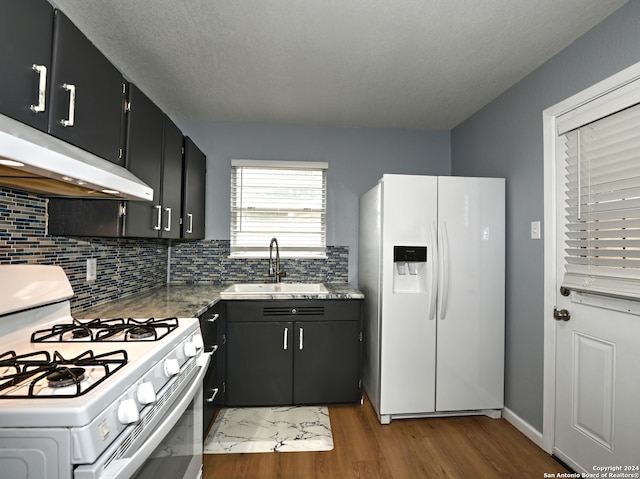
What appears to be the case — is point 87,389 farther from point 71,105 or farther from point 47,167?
point 71,105

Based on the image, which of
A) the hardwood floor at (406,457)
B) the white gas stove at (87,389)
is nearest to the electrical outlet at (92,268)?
the white gas stove at (87,389)

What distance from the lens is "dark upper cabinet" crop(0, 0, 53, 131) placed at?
0.99m

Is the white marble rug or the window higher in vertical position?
the window

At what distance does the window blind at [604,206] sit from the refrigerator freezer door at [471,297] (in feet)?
1.74

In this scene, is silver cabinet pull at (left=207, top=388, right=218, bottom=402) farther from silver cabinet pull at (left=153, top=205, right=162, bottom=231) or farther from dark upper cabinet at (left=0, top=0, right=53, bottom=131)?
dark upper cabinet at (left=0, top=0, right=53, bottom=131)

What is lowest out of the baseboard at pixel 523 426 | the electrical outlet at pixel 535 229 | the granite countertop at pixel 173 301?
the baseboard at pixel 523 426

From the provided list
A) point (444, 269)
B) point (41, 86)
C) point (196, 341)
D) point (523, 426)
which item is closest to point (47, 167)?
point (41, 86)

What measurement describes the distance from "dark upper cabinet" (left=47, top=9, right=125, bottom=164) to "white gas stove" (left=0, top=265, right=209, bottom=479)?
2.05 feet

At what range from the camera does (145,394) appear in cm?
98

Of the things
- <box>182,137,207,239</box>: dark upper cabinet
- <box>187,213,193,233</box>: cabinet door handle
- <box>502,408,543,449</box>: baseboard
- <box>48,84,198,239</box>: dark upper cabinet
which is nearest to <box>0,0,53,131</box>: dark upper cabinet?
<box>48,84,198,239</box>: dark upper cabinet

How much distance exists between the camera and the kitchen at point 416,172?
173 centimetres

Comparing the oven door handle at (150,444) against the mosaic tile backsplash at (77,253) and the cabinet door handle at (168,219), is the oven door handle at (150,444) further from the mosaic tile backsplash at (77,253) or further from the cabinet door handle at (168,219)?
the cabinet door handle at (168,219)

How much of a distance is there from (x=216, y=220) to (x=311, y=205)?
3.03 feet

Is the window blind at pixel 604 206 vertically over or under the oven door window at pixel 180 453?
over
